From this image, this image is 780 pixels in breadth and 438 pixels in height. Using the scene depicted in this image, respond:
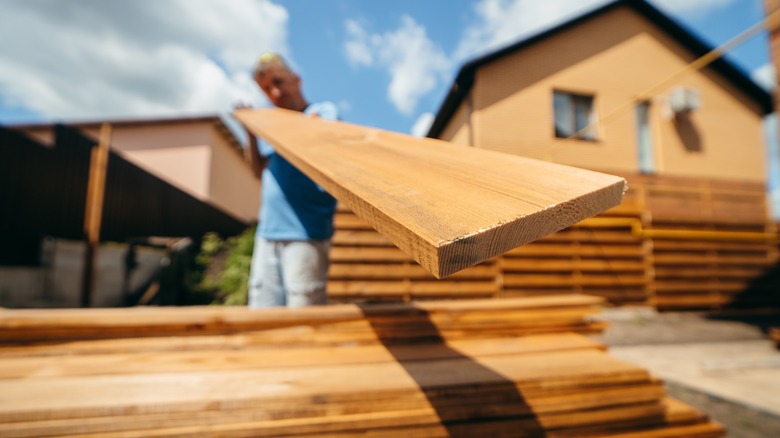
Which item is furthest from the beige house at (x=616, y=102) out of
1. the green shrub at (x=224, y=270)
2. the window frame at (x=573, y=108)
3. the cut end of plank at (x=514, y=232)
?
the cut end of plank at (x=514, y=232)

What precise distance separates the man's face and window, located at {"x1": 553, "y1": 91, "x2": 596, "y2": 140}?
754 cm

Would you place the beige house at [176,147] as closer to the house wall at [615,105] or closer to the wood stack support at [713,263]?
the house wall at [615,105]

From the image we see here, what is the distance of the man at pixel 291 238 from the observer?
6.10 ft

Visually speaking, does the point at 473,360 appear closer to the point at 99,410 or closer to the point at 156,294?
the point at 99,410

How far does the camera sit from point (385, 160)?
0.96 m

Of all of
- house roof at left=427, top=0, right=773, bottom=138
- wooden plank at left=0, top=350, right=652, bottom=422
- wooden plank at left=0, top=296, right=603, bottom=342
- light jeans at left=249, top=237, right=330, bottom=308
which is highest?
house roof at left=427, top=0, right=773, bottom=138

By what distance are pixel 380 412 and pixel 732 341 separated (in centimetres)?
645

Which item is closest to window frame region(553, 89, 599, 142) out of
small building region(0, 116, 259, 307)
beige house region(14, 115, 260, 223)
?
small building region(0, 116, 259, 307)

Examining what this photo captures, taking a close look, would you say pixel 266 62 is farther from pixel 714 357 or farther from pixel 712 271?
pixel 712 271

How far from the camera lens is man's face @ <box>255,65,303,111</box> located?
2203mm

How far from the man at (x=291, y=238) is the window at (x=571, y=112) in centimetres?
777

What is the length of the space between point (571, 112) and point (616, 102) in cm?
112

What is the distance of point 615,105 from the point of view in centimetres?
852

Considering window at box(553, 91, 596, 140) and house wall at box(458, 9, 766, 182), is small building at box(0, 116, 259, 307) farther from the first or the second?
window at box(553, 91, 596, 140)
